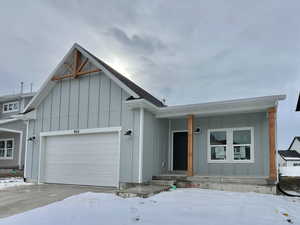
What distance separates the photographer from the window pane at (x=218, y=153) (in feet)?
31.8

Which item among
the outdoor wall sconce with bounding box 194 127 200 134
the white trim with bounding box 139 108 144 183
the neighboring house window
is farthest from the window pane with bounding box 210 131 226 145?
the neighboring house window

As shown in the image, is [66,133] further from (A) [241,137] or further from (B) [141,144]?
(A) [241,137]

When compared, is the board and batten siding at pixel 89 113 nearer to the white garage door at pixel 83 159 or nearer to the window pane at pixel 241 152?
the white garage door at pixel 83 159

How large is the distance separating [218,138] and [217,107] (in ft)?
5.32

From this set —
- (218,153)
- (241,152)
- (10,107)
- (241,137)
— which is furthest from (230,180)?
(10,107)

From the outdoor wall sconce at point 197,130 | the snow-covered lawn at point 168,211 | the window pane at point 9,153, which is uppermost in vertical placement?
the outdoor wall sconce at point 197,130

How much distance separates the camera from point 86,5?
932 centimetres

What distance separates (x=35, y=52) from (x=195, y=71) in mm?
9217

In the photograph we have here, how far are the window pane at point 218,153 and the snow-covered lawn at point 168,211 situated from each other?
9.26 feet

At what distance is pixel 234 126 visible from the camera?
31.6 feet

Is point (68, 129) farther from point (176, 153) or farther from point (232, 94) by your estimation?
point (232, 94)

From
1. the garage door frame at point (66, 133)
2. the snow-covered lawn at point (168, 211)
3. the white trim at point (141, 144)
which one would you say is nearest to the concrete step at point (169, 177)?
the white trim at point (141, 144)

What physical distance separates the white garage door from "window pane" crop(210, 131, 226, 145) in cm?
375

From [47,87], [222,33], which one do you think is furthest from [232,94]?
[47,87]
